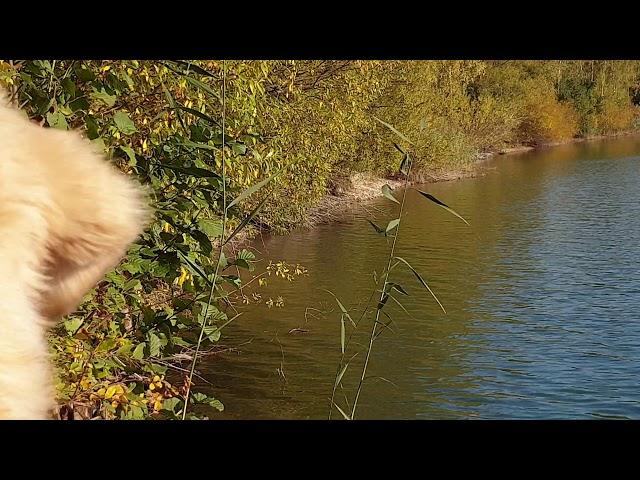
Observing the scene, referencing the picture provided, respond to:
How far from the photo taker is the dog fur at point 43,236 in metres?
0.51

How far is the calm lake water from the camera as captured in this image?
1373cm

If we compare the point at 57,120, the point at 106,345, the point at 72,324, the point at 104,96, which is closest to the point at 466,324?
the point at 106,345

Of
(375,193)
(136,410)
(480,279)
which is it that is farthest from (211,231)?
(375,193)

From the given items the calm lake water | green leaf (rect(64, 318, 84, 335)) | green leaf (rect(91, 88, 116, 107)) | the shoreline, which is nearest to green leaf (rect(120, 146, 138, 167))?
green leaf (rect(91, 88, 116, 107))

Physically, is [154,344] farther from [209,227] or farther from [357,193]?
[357,193]

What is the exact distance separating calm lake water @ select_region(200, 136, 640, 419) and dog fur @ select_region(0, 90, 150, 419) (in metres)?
10.4

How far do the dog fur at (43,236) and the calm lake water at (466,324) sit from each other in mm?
10383

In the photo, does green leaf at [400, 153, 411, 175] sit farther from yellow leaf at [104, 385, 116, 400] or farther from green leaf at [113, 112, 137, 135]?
yellow leaf at [104, 385, 116, 400]

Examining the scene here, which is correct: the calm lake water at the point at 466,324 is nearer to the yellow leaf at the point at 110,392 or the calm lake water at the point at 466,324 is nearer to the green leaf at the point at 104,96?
the yellow leaf at the point at 110,392

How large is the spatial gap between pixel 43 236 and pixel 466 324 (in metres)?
17.4

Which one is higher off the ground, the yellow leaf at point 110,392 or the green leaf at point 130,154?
the green leaf at point 130,154

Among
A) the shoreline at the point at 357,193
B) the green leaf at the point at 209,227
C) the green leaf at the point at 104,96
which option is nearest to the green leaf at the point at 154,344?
the green leaf at the point at 209,227

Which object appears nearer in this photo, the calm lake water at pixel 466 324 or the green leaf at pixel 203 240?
the green leaf at pixel 203 240

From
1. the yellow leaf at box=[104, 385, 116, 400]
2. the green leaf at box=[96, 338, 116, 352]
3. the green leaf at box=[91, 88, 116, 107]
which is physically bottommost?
the yellow leaf at box=[104, 385, 116, 400]
